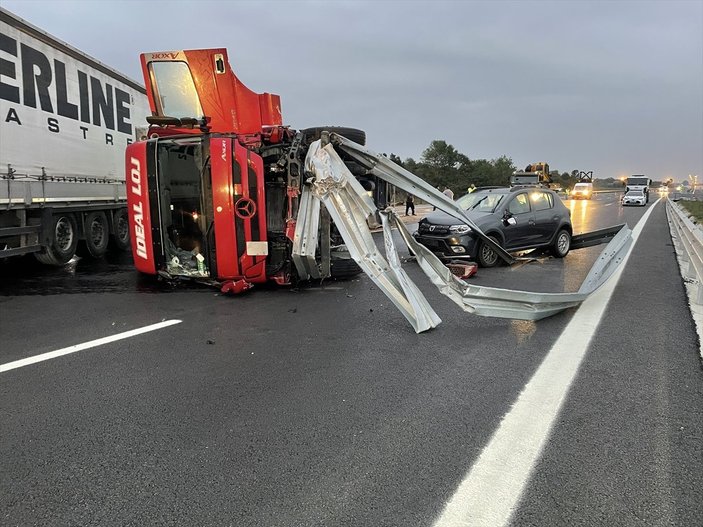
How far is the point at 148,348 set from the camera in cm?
473

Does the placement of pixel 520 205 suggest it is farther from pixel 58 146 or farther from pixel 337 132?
pixel 58 146

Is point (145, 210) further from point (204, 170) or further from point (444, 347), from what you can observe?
point (444, 347)

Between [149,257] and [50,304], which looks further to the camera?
[149,257]

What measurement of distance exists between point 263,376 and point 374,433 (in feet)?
4.21

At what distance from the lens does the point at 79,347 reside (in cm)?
475

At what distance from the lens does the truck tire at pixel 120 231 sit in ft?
36.1

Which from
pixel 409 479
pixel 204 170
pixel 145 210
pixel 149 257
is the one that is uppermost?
pixel 204 170

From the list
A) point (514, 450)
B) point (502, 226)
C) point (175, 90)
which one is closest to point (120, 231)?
point (175, 90)

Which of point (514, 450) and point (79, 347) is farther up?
point (79, 347)

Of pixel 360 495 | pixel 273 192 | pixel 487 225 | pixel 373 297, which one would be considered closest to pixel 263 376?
pixel 360 495

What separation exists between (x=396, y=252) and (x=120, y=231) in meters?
7.94

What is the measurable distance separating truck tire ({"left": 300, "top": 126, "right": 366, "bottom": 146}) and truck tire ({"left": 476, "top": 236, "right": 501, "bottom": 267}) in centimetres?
299

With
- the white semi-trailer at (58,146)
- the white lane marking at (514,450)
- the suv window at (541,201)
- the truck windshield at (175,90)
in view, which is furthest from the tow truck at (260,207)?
the suv window at (541,201)

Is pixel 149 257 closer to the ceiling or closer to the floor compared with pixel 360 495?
closer to the ceiling
